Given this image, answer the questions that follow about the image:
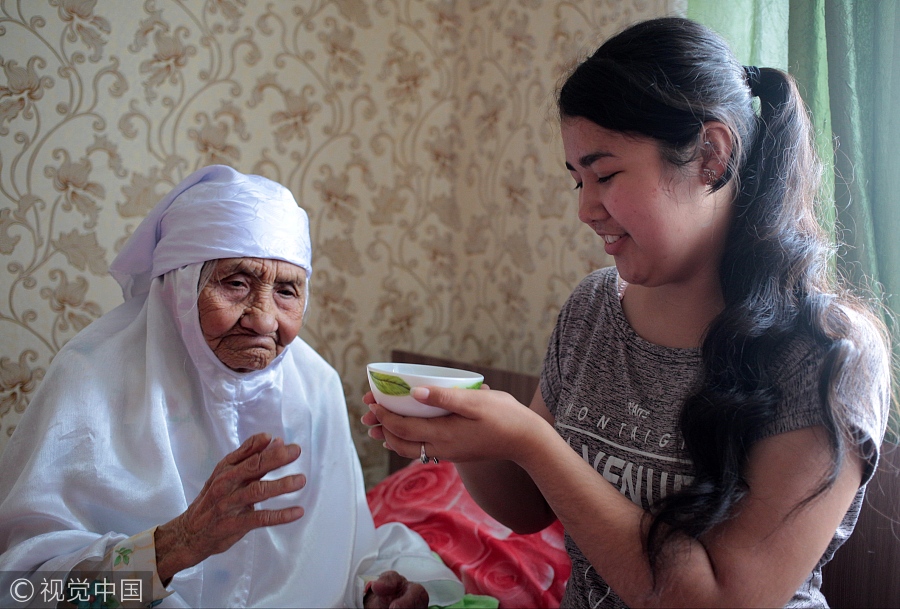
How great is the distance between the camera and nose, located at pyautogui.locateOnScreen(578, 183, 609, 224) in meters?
1.08

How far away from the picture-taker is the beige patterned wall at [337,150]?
79.6 inches

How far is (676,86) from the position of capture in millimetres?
1014

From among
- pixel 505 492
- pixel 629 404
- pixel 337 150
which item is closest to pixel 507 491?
pixel 505 492

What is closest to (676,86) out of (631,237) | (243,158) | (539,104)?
(631,237)

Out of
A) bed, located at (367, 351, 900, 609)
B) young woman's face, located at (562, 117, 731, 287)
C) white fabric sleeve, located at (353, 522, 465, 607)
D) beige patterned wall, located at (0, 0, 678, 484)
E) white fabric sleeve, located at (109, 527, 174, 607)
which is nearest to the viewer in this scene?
young woman's face, located at (562, 117, 731, 287)

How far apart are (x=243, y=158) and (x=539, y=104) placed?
3.45 feet

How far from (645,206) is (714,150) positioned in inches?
5.4

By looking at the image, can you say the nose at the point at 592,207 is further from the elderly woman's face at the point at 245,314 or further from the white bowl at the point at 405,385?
the elderly woman's face at the point at 245,314

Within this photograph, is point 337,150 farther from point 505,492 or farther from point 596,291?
point 505,492

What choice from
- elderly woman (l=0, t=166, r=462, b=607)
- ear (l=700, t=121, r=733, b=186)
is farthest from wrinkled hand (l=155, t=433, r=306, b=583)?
ear (l=700, t=121, r=733, b=186)

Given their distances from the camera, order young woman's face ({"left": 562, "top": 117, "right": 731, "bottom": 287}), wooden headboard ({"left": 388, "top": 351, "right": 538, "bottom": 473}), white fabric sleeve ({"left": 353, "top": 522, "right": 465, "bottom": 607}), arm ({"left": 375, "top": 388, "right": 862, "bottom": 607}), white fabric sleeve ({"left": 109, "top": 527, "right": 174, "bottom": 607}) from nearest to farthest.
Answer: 1. arm ({"left": 375, "top": 388, "right": 862, "bottom": 607})
2. young woman's face ({"left": 562, "top": 117, "right": 731, "bottom": 287})
3. white fabric sleeve ({"left": 109, "top": 527, "right": 174, "bottom": 607})
4. white fabric sleeve ({"left": 353, "top": 522, "right": 465, "bottom": 607})
5. wooden headboard ({"left": 388, "top": 351, "right": 538, "bottom": 473})

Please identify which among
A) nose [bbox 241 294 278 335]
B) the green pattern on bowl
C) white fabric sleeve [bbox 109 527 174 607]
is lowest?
white fabric sleeve [bbox 109 527 174 607]

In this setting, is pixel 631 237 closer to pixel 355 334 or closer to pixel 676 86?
pixel 676 86

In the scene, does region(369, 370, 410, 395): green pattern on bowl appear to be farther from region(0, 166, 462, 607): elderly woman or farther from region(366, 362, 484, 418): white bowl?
region(0, 166, 462, 607): elderly woman
